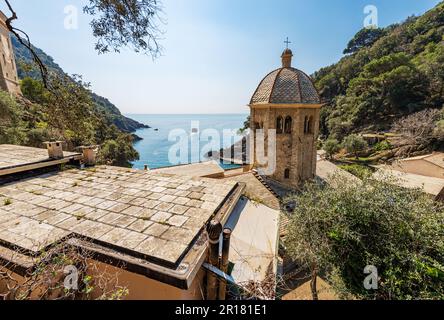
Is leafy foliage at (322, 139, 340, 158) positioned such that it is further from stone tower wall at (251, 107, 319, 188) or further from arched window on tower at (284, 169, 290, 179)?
arched window on tower at (284, 169, 290, 179)

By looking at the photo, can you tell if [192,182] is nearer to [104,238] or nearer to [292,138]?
[104,238]

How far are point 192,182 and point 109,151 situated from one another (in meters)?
27.3

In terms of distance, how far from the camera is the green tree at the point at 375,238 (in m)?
4.97

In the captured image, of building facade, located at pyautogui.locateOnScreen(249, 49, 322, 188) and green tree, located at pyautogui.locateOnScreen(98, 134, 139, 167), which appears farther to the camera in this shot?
green tree, located at pyautogui.locateOnScreen(98, 134, 139, 167)

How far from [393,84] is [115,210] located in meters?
50.6

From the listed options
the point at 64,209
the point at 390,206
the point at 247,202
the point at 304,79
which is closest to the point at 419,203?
the point at 390,206

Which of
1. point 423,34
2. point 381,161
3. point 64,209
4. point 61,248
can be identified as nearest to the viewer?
point 61,248

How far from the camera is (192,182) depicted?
6348mm

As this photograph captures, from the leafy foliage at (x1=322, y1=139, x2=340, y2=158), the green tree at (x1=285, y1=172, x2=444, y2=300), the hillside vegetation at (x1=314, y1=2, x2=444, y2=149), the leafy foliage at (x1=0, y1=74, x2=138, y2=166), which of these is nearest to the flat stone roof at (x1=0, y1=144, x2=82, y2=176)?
the leafy foliage at (x1=0, y1=74, x2=138, y2=166)

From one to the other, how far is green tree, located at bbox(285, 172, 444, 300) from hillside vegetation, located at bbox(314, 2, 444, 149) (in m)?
28.7

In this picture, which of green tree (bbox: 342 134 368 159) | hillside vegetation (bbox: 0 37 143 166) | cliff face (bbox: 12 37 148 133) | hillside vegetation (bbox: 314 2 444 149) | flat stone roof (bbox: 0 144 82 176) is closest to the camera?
flat stone roof (bbox: 0 144 82 176)

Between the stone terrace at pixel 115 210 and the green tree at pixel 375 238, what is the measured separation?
3.39 metres

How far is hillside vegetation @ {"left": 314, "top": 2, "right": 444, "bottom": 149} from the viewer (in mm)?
34375

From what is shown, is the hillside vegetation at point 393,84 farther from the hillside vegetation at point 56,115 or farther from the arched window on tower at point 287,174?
the hillside vegetation at point 56,115
